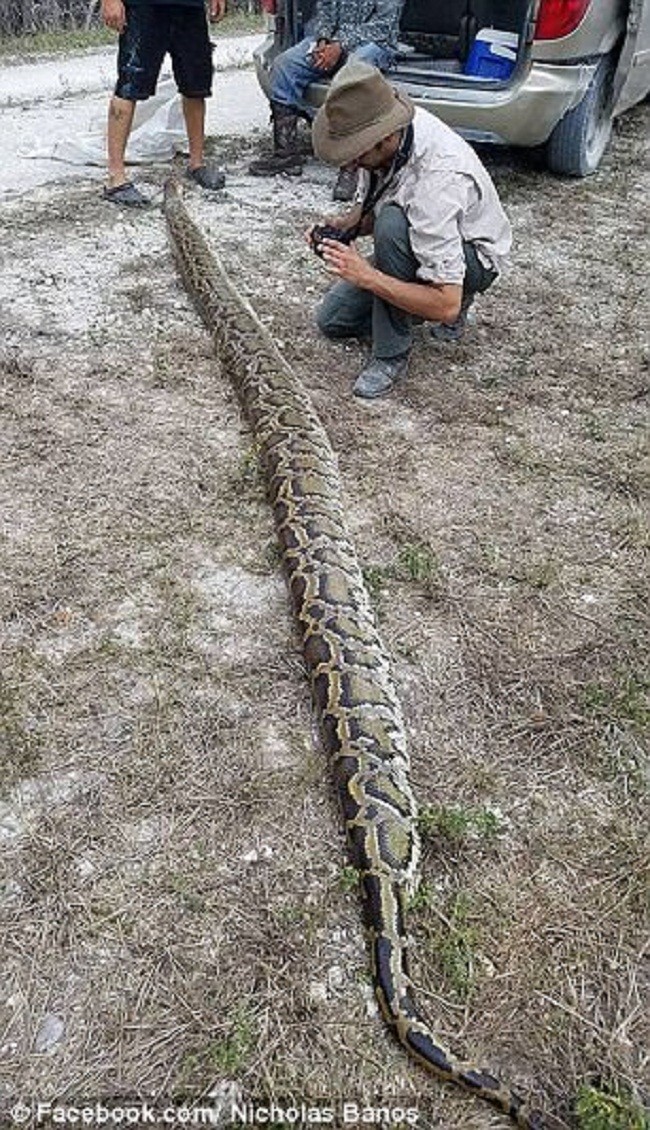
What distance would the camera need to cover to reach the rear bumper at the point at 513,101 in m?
6.77

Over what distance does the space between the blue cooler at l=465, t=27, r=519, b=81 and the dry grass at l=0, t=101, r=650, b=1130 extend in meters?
2.52

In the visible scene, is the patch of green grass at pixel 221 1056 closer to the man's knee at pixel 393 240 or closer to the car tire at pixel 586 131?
the man's knee at pixel 393 240

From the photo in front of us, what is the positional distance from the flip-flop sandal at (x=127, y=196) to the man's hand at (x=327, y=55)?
1510mm

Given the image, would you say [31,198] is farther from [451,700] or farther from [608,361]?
[451,700]

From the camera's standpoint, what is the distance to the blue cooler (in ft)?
23.6

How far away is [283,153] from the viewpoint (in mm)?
7855

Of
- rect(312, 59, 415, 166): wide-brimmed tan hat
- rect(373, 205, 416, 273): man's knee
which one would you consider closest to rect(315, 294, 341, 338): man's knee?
rect(373, 205, 416, 273): man's knee

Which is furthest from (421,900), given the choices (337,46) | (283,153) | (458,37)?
(458,37)

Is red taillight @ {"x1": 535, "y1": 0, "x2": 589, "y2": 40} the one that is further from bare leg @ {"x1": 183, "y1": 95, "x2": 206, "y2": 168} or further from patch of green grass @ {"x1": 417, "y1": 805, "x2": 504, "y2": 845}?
patch of green grass @ {"x1": 417, "y1": 805, "x2": 504, "y2": 845}

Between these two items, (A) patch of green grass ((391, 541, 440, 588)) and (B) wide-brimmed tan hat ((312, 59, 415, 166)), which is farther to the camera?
A: (B) wide-brimmed tan hat ((312, 59, 415, 166))

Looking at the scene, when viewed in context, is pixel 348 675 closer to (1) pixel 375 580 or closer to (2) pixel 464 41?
(1) pixel 375 580

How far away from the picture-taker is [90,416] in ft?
15.6

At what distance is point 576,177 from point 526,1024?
698cm

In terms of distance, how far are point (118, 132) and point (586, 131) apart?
333 centimetres
